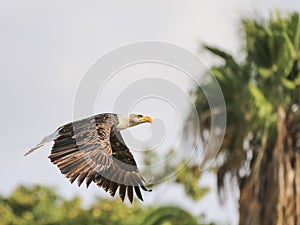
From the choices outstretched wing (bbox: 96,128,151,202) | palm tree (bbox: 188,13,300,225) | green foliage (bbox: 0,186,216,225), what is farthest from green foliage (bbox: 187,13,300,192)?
outstretched wing (bbox: 96,128,151,202)

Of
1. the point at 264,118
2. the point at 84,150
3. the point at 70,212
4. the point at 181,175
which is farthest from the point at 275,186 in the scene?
the point at 70,212

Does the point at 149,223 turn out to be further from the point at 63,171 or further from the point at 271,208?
the point at 63,171

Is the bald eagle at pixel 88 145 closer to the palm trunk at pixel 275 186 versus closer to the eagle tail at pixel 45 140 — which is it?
the eagle tail at pixel 45 140

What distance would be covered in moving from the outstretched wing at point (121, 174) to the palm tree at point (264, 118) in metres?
11.5

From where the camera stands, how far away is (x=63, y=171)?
13672 mm

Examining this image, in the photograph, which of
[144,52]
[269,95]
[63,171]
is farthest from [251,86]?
[63,171]

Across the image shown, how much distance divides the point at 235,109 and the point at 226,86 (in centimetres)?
74

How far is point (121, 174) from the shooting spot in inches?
592

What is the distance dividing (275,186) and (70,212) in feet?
48.6

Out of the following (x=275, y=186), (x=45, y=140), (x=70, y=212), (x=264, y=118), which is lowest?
(x=45, y=140)

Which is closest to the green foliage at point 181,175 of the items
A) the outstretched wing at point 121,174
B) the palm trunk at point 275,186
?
the palm trunk at point 275,186

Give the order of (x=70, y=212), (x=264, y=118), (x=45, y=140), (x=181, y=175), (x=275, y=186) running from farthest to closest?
(x=70, y=212) → (x=181, y=175) → (x=264, y=118) → (x=275, y=186) → (x=45, y=140)

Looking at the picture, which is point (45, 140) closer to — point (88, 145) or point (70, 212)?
point (88, 145)

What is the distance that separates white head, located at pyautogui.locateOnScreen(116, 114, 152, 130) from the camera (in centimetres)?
1411
